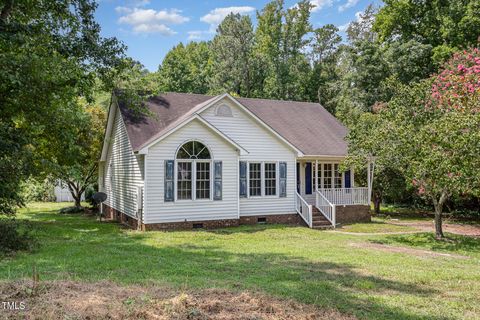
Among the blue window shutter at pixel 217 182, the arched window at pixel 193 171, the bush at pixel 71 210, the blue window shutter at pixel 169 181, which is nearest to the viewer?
the blue window shutter at pixel 169 181

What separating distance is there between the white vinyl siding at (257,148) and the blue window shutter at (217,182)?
0.86 metres

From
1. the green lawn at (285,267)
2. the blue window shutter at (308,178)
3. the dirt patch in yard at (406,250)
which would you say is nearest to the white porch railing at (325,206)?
the blue window shutter at (308,178)

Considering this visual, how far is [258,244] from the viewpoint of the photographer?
1341 centimetres

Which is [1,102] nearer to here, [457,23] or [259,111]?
[259,111]

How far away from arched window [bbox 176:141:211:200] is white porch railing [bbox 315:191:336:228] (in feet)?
19.2

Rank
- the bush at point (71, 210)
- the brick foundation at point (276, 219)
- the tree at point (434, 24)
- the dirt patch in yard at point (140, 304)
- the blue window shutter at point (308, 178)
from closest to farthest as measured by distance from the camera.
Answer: the dirt patch in yard at point (140, 304) → the brick foundation at point (276, 219) → the blue window shutter at point (308, 178) → the bush at point (71, 210) → the tree at point (434, 24)

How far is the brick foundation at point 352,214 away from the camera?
20.2 metres

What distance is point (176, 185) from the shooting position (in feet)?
53.5

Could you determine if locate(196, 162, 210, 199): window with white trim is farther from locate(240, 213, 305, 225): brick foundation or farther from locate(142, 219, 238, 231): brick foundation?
locate(240, 213, 305, 225): brick foundation

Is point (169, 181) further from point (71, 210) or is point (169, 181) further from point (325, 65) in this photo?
point (325, 65)

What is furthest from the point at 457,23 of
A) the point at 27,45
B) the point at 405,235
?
the point at 27,45

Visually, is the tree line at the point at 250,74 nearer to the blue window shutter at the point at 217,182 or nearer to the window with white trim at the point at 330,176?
the window with white trim at the point at 330,176

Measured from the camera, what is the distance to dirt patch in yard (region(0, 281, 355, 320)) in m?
5.20

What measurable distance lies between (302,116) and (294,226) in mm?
8111
